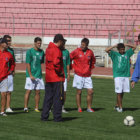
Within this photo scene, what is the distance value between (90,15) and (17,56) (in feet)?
23.7

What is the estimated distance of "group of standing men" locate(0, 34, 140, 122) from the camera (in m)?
9.99

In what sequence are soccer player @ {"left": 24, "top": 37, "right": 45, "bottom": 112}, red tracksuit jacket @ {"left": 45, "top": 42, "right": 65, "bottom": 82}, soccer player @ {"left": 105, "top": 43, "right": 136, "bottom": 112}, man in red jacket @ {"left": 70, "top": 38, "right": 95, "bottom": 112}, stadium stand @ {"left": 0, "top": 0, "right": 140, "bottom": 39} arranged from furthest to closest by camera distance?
1. stadium stand @ {"left": 0, "top": 0, "right": 140, "bottom": 39}
2. soccer player @ {"left": 105, "top": 43, "right": 136, "bottom": 112}
3. man in red jacket @ {"left": 70, "top": 38, "right": 95, "bottom": 112}
4. soccer player @ {"left": 24, "top": 37, "right": 45, "bottom": 112}
5. red tracksuit jacket @ {"left": 45, "top": 42, "right": 65, "bottom": 82}

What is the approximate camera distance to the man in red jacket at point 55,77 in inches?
389

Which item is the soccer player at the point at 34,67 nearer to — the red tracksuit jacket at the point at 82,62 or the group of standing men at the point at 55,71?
the group of standing men at the point at 55,71

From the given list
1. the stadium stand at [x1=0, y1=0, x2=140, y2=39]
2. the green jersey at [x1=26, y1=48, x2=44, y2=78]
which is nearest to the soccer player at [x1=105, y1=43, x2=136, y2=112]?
the green jersey at [x1=26, y1=48, x2=44, y2=78]

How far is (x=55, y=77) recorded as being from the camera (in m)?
10.0

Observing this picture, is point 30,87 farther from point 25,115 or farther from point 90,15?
point 90,15

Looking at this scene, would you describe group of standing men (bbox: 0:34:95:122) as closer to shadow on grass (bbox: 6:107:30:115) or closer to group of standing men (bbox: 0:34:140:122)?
group of standing men (bbox: 0:34:140:122)

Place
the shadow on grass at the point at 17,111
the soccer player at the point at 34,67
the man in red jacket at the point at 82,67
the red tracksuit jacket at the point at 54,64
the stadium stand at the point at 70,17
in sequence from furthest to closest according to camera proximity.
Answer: the stadium stand at the point at 70,17 < the man in red jacket at the point at 82,67 < the soccer player at the point at 34,67 < the shadow on grass at the point at 17,111 < the red tracksuit jacket at the point at 54,64

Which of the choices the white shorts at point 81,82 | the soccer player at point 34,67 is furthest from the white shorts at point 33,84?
the white shorts at point 81,82

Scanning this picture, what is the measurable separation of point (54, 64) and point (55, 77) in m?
0.30

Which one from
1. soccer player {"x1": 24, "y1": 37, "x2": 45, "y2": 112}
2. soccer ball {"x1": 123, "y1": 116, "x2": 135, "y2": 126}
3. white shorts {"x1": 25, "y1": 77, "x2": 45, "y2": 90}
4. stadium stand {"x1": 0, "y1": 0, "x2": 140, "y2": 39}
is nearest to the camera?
soccer ball {"x1": 123, "y1": 116, "x2": 135, "y2": 126}

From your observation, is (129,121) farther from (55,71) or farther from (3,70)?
(3,70)

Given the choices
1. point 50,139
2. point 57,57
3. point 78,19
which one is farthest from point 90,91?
point 78,19
